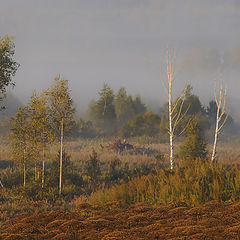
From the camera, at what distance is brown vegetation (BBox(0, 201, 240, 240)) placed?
4147mm

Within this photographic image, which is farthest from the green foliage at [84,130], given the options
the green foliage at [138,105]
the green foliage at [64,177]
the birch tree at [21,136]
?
the birch tree at [21,136]

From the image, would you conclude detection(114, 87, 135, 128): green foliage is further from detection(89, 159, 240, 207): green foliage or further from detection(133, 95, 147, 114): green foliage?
detection(89, 159, 240, 207): green foliage

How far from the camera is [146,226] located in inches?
185

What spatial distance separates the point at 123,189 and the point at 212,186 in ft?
9.24

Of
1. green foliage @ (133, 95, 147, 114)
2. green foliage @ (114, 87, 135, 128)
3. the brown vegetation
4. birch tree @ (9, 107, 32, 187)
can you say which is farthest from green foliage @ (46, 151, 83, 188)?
green foliage @ (133, 95, 147, 114)

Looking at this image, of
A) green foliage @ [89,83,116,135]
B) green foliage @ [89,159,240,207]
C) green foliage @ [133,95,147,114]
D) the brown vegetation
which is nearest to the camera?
the brown vegetation

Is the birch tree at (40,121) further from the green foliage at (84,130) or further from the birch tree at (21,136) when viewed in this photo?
the green foliage at (84,130)

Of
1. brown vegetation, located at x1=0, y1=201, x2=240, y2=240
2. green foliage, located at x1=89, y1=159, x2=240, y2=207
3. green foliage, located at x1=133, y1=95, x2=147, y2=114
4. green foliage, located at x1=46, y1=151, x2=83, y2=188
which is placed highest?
green foliage, located at x1=133, y1=95, x2=147, y2=114

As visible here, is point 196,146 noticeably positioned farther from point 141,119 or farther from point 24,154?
point 141,119

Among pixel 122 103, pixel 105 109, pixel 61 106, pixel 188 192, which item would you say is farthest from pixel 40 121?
pixel 122 103

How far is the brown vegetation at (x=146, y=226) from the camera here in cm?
415

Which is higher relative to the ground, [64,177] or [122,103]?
[122,103]

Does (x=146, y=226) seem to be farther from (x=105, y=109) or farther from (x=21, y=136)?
(x=105, y=109)

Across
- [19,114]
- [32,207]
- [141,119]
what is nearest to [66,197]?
[32,207]
